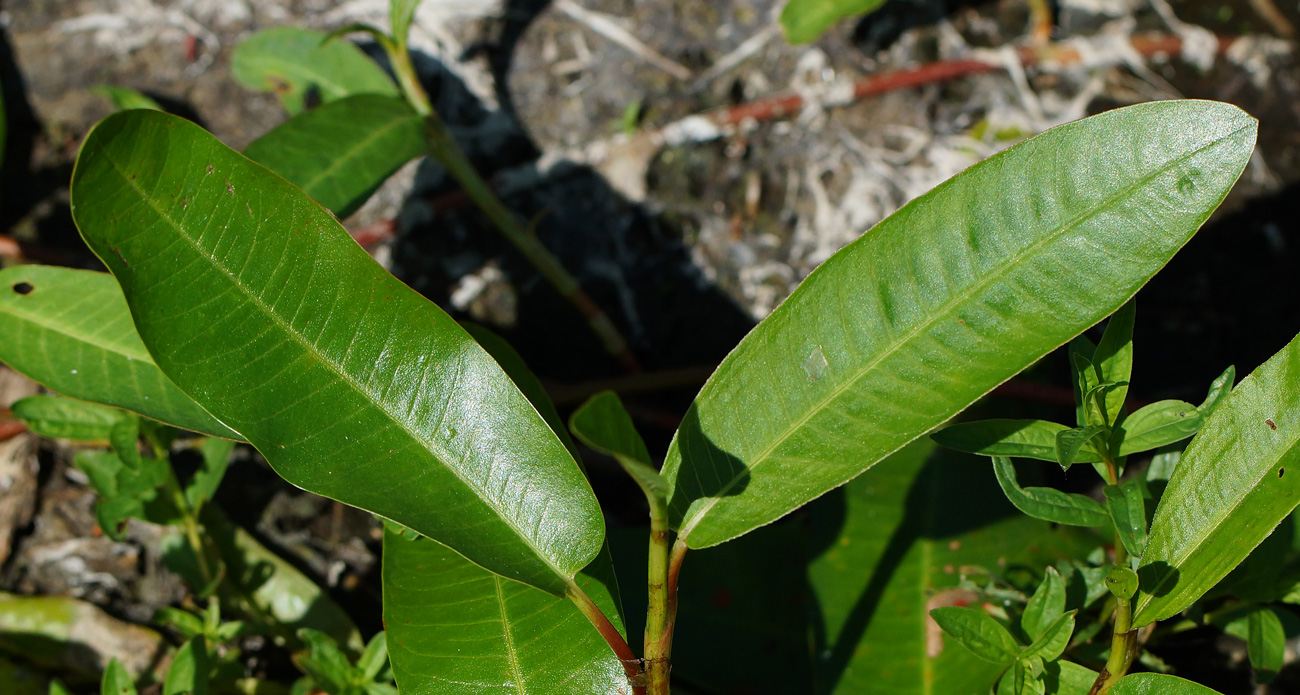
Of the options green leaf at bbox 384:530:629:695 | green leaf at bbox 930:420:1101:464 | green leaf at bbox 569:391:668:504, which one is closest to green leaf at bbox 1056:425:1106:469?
green leaf at bbox 930:420:1101:464

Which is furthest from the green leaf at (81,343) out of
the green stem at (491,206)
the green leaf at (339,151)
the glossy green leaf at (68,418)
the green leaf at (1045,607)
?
the green leaf at (1045,607)

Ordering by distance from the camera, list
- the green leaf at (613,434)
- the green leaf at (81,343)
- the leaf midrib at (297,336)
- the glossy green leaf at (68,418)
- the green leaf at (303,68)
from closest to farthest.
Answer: the green leaf at (613,434), the leaf midrib at (297,336), the green leaf at (81,343), the glossy green leaf at (68,418), the green leaf at (303,68)

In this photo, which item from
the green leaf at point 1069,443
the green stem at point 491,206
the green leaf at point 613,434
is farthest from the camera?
the green stem at point 491,206

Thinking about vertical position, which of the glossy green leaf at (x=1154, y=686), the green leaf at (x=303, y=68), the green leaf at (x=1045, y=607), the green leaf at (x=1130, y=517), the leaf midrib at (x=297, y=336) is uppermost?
the green leaf at (x=303, y=68)

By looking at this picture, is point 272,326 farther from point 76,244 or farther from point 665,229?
point 76,244

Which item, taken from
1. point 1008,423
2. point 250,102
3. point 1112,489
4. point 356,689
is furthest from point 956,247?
point 250,102

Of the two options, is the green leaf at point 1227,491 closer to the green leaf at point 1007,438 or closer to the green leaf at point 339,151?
the green leaf at point 1007,438

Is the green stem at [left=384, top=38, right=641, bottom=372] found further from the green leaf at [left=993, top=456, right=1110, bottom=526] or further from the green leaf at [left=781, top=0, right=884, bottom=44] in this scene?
the green leaf at [left=993, top=456, right=1110, bottom=526]
